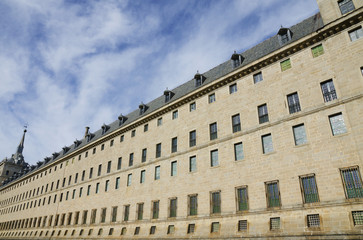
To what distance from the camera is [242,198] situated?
2275 cm

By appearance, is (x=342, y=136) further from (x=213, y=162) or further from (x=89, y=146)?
(x=89, y=146)

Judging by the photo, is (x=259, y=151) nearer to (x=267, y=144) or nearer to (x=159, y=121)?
(x=267, y=144)

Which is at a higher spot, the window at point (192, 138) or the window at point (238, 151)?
the window at point (192, 138)

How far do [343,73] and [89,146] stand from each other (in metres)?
39.5

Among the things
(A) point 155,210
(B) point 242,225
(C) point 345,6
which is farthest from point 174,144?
(C) point 345,6

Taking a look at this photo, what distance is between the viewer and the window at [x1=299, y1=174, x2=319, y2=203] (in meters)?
19.0

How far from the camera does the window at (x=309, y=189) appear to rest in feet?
62.3

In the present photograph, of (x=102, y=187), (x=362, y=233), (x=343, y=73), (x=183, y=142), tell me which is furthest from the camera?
(x=102, y=187)

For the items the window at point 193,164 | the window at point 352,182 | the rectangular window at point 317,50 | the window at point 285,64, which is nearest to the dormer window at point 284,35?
the window at point 285,64

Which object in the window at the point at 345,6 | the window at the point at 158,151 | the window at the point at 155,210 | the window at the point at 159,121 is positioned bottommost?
the window at the point at 155,210

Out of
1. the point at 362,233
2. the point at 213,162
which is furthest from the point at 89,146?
the point at 362,233

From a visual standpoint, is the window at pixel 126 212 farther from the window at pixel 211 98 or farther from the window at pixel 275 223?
the window at pixel 275 223

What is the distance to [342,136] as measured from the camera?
19.0 m

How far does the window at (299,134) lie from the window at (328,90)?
2.77 m
